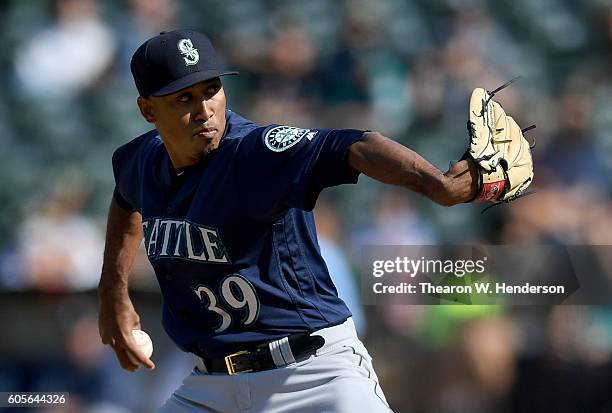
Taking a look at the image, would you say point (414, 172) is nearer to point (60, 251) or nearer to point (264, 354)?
point (264, 354)

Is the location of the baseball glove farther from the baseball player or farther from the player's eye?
the player's eye

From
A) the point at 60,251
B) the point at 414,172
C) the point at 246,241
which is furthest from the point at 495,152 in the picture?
the point at 60,251

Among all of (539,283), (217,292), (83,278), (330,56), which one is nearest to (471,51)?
(330,56)

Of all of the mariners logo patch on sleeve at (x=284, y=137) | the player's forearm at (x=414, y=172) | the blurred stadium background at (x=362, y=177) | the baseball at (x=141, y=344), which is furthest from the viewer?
the blurred stadium background at (x=362, y=177)

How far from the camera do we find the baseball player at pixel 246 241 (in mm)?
2980

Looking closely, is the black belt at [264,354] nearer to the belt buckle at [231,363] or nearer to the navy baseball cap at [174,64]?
the belt buckle at [231,363]

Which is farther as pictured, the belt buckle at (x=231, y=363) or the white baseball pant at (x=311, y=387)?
the belt buckle at (x=231, y=363)

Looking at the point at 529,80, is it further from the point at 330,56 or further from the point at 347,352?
the point at 347,352

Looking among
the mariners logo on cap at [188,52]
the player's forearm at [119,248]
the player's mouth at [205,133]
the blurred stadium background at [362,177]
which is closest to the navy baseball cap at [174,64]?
the mariners logo on cap at [188,52]

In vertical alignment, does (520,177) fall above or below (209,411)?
above

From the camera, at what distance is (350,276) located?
17.5 feet

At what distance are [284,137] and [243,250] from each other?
39cm

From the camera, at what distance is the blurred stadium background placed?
5285 mm

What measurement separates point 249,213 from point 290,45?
8.66ft
